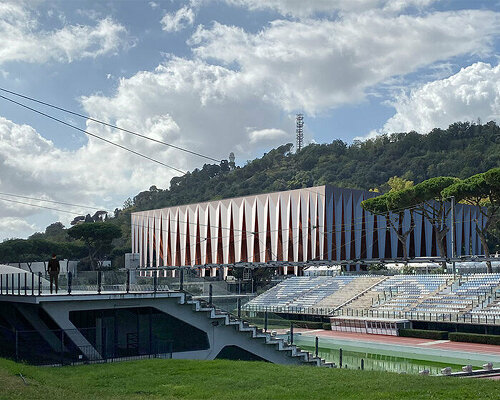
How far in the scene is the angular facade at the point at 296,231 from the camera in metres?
79.1

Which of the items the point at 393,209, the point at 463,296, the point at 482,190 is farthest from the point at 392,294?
the point at 393,209

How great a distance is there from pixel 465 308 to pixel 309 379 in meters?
31.2

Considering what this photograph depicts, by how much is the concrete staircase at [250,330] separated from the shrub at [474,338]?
53.9 feet

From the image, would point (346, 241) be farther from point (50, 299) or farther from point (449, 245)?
point (50, 299)

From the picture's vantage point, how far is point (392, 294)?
5300cm

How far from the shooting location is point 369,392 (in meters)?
14.3

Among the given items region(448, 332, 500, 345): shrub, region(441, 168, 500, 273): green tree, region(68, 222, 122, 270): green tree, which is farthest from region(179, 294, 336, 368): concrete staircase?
region(68, 222, 122, 270): green tree

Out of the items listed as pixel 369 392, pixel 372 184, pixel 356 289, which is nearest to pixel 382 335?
pixel 356 289

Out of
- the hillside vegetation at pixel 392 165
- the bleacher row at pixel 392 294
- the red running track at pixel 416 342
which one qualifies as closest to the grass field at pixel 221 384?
the red running track at pixel 416 342

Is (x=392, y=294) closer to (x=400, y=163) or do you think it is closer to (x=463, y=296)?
(x=463, y=296)

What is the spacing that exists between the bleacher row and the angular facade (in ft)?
44.6

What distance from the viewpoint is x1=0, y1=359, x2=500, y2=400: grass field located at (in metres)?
14.3

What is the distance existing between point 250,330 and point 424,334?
65.4 ft

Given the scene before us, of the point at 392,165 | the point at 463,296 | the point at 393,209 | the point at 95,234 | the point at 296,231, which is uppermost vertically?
the point at 392,165
